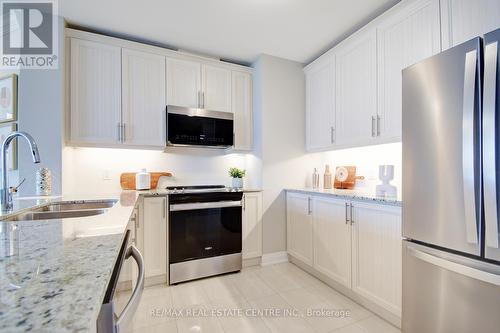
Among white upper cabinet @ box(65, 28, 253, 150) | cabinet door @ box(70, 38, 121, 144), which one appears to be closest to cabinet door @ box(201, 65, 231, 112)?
white upper cabinet @ box(65, 28, 253, 150)

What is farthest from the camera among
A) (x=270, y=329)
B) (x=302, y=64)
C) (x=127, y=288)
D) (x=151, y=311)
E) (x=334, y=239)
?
(x=302, y=64)

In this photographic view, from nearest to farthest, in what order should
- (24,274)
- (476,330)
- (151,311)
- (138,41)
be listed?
1. (24,274)
2. (476,330)
3. (151,311)
4. (138,41)

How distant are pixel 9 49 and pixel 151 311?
8.91 feet

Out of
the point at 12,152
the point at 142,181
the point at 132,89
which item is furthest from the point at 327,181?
the point at 12,152

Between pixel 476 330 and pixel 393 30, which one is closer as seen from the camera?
pixel 476 330

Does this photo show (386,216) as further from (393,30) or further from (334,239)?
(393,30)

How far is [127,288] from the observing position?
2.10 feet

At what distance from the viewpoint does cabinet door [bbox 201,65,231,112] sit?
272cm

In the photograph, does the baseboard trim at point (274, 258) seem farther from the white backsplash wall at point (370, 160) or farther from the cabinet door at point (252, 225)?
the white backsplash wall at point (370, 160)

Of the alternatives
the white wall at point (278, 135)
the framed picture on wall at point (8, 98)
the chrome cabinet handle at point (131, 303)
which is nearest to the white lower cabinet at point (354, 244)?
the white wall at point (278, 135)

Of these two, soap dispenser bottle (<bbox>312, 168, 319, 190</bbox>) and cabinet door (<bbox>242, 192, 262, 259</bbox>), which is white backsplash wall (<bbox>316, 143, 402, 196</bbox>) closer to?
soap dispenser bottle (<bbox>312, 168, 319, 190</bbox>)

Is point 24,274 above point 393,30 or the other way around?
the other way around

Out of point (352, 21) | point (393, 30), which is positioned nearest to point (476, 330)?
point (393, 30)

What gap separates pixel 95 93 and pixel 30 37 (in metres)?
0.69
